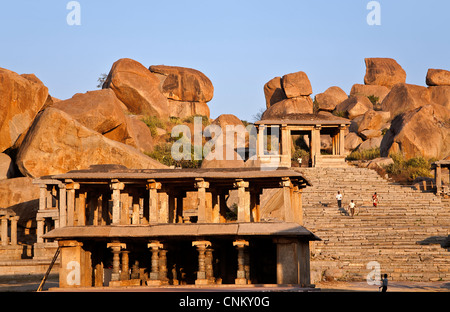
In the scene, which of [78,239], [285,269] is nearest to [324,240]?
[285,269]

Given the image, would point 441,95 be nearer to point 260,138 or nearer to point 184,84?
point 184,84

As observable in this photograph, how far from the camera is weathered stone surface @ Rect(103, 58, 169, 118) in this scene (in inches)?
2606

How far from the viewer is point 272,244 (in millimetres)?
24625

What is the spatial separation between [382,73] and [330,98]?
9914 mm

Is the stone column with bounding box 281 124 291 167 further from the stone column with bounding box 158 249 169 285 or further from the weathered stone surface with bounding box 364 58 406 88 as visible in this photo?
the weathered stone surface with bounding box 364 58 406 88

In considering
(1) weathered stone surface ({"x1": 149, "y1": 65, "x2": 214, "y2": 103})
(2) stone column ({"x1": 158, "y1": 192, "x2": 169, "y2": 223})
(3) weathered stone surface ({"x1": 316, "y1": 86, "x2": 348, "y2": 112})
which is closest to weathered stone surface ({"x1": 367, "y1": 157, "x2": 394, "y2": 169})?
(3) weathered stone surface ({"x1": 316, "y1": 86, "x2": 348, "y2": 112})

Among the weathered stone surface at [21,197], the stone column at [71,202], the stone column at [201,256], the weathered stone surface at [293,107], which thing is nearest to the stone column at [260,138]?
the weathered stone surface at [21,197]

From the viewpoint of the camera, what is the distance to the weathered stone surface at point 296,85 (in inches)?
2899

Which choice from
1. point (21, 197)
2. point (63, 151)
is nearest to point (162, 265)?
point (21, 197)

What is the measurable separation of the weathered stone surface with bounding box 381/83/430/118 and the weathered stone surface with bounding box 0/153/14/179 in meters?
38.3

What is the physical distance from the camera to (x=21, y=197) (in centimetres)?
4097

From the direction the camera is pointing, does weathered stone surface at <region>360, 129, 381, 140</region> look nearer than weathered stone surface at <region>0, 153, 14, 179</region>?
No
